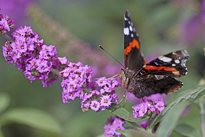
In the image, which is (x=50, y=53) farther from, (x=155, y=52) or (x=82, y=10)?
(x=82, y=10)

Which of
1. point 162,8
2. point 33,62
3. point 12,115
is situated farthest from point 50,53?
point 162,8

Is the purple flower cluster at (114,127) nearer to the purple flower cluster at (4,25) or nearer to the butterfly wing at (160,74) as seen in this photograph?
the butterfly wing at (160,74)

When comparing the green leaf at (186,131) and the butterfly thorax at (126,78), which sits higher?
the butterfly thorax at (126,78)

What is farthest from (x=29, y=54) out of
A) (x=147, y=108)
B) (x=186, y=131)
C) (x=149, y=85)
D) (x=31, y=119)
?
(x=186, y=131)

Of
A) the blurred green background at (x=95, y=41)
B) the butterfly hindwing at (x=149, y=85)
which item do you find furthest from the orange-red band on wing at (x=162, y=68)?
the blurred green background at (x=95, y=41)

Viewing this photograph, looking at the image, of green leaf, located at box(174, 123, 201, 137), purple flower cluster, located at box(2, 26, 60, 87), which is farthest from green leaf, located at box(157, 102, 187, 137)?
purple flower cluster, located at box(2, 26, 60, 87)

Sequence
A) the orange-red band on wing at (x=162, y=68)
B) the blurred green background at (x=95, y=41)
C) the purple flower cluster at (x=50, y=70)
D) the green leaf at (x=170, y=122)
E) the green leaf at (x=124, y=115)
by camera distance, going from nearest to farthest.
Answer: the green leaf at (x=170, y=122), the green leaf at (x=124, y=115), the purple flower cluster at (x=50, y=70), the orange-red band on wing at (x=162, y=68), the blurred green background at (x=95, y=41)
